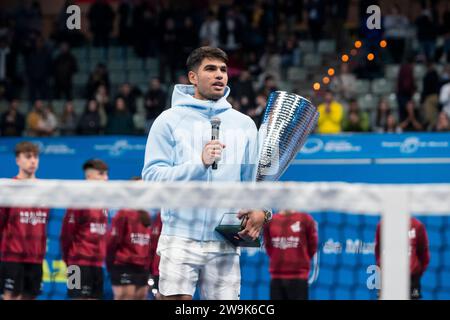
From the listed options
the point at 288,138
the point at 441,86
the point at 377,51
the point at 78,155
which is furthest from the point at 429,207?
the point at 377,51

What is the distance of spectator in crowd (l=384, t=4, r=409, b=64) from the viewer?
20.5m

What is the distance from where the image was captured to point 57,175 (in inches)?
623

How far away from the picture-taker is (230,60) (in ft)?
70.3

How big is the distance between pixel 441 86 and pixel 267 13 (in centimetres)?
562

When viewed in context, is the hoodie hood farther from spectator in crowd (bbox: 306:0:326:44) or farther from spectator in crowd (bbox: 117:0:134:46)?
spectator in crowd (bbox: 117:0:134:46)

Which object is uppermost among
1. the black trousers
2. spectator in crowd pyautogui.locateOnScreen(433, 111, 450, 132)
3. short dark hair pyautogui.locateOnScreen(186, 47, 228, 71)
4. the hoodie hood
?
spectator in crowd pyautogui.locateOnScreen(433, 111, 450, 132)

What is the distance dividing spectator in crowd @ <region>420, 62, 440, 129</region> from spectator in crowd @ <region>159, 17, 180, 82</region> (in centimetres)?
583

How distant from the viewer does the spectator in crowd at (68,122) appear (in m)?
19.9

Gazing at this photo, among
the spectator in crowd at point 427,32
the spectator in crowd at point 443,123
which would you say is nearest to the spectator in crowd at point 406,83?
the spectator in crowd at point 427,32

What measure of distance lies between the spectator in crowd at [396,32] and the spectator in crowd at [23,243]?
1117cm

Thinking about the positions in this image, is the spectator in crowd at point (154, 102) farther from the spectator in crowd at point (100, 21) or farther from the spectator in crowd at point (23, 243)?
the spectator in crowd at point (23, 243)

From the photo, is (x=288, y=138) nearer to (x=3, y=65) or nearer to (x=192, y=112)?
(x=192, y=112)

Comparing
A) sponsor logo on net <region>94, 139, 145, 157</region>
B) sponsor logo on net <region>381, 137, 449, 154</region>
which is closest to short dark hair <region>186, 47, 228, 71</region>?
sponsor logo on net <region>381, 137, 449, 154</region>

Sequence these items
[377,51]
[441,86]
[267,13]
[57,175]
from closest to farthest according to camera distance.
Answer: [57,175] < [441,86] < [377,51] < [267,13]
